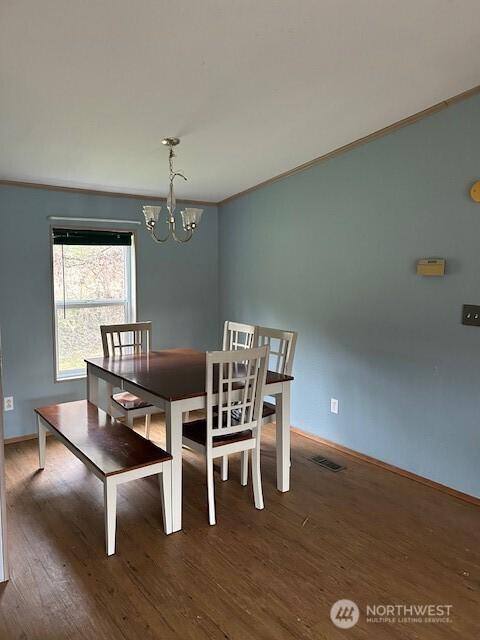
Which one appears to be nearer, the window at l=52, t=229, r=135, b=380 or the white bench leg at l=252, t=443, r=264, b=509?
the white bench leg at l=252, t=443, r=264, b=509

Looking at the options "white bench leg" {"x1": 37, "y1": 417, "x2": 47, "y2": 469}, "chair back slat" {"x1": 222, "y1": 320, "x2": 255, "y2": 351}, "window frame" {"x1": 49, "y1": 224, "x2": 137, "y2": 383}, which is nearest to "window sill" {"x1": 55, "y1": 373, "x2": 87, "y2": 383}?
"window frame" {"x1": 49, "y1": 224, "x2": 137, "y2": 383}

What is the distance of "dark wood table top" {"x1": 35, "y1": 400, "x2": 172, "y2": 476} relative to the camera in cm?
230

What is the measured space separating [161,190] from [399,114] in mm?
2180

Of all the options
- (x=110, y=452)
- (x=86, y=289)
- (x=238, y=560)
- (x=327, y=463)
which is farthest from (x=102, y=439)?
(x=86, y=289)

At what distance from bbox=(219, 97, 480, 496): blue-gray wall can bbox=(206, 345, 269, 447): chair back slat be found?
1.11m

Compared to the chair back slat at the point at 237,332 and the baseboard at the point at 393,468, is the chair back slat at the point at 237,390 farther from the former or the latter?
the baseboard at the point at 393,468

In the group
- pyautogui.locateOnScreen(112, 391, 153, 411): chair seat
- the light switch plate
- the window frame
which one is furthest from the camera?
the window frame

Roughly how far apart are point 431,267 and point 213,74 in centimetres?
172

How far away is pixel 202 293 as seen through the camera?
4777 millimetres

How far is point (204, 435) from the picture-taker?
102 inches

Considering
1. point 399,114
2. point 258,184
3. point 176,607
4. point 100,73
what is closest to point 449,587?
point 176,607

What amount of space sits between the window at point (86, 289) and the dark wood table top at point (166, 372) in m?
0.77

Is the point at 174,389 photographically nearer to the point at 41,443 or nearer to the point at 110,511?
the point at 110,511

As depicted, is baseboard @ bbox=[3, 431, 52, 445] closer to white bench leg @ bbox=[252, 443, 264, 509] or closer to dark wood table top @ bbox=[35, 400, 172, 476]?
dark wood table top @ bbox=[35, 400, 172, 476]
